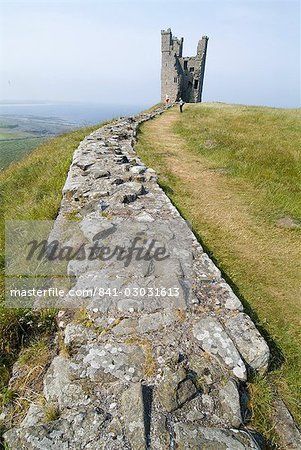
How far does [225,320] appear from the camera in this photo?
3932mm

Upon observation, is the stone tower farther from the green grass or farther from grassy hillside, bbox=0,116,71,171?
the green grass

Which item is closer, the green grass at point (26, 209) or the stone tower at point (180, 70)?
the green grass at point (26, 209)

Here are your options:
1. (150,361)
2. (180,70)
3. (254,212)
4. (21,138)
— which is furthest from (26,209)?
(21,138)

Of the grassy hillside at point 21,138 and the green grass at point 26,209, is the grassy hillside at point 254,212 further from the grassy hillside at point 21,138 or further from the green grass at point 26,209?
the grassy hillside at point 21,138

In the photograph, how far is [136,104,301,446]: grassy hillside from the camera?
4.12 m

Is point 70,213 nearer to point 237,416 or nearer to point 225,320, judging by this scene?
point 225,320

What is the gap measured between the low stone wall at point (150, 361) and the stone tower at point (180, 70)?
42.3 meters

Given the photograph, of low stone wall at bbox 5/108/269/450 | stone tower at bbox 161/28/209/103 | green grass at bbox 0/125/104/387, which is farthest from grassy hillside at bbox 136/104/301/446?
stone tower at bbox 161/28/209/103

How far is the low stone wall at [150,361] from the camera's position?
2.61m

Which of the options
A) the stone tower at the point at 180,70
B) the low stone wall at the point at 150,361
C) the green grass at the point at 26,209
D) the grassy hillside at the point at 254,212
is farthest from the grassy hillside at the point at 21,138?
the stone tower at the point at 180,70

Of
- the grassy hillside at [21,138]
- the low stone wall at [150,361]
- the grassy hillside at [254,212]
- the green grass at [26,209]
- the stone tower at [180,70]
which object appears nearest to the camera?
the low stone wall at [150,361]

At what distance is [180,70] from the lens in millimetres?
44875

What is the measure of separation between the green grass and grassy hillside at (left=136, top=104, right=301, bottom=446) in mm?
2647

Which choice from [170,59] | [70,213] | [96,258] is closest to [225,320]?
[96,258]
